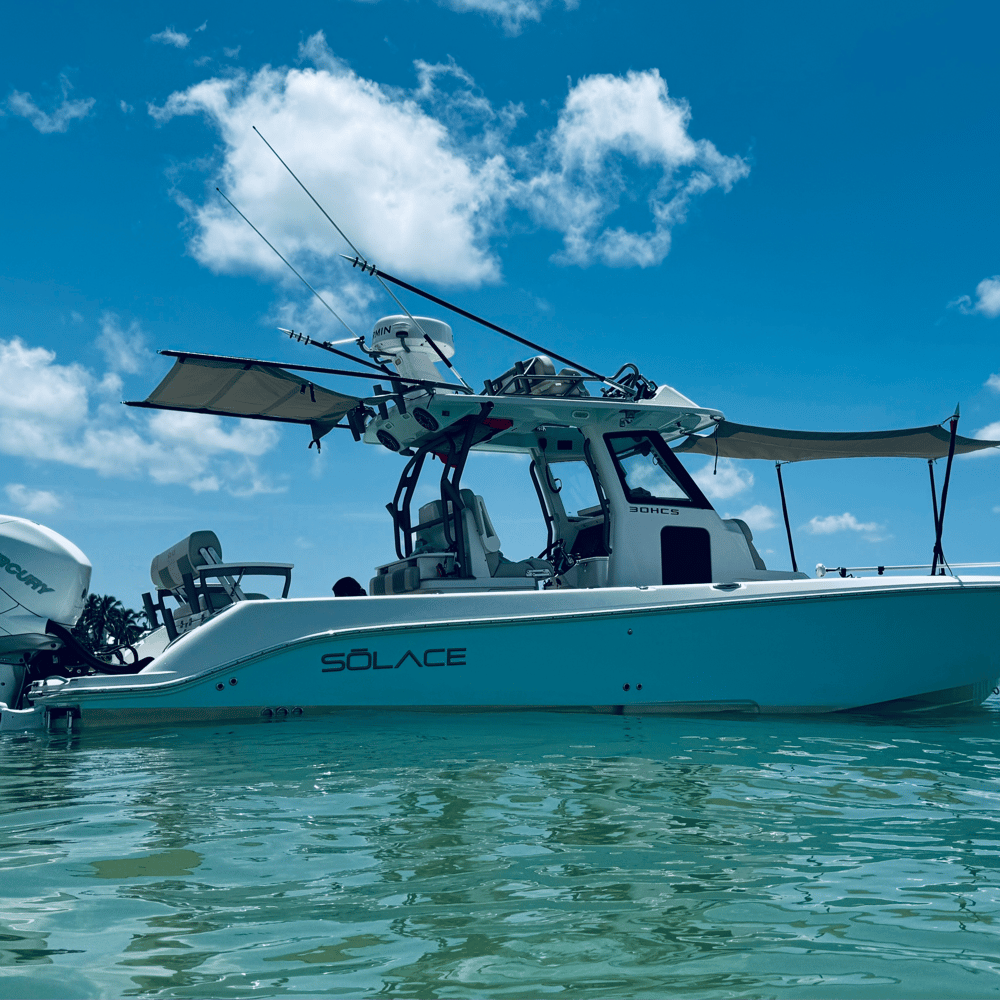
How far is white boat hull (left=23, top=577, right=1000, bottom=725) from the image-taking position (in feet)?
23.9

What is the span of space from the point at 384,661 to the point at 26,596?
3.01 metres

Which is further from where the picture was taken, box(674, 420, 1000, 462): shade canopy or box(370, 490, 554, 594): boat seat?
box(674, 420, 1000, 462): shade canopy

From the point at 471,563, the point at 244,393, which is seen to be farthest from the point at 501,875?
the point at 244,393

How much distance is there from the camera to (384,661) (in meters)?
7.43

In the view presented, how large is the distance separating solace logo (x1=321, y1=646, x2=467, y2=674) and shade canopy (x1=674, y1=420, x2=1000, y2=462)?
3.94 meters

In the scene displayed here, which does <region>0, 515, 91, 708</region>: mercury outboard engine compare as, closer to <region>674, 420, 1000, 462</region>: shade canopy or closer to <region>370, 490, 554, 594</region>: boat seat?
<region>370, 490, 554, 594</region>: boat seat

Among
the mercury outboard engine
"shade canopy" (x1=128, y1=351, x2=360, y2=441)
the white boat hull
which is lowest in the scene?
the white boat hull

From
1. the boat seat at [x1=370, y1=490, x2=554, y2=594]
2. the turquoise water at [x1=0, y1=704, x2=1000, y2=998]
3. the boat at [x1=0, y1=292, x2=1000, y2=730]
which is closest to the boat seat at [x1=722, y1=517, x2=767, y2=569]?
the boat at [x1=0, y1=292, x2=1000, y2=730]

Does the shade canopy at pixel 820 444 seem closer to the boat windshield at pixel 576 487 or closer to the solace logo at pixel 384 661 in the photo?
the boat windshield at pixel 576 487

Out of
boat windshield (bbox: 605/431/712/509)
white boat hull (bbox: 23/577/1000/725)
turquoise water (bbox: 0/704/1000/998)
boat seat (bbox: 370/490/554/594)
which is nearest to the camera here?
turquoise water (bbox: 0/704/1000/998)

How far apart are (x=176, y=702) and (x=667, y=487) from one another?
16.2ft

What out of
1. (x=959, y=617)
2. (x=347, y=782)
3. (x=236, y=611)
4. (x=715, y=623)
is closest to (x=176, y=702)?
(x=236, y=611)

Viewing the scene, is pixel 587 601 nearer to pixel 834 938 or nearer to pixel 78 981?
pixel 834 938

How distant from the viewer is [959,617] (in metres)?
8.12
